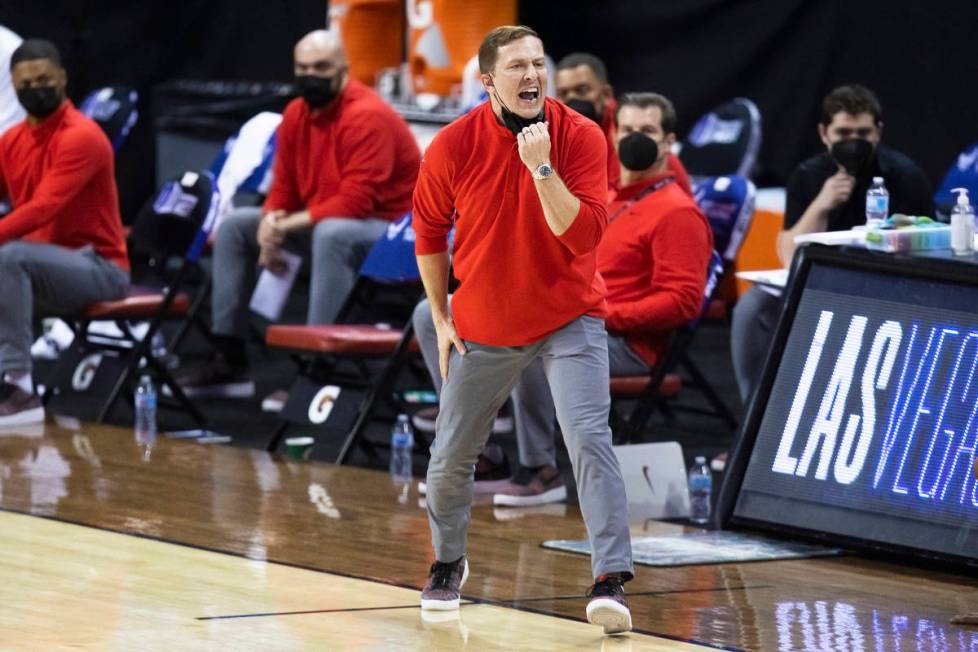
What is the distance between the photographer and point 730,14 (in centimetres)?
1179

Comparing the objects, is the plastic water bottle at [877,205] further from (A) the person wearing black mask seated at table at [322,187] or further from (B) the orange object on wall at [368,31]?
(B) the orange object on wall at [368,31]

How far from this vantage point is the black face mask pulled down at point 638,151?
24.5 feet

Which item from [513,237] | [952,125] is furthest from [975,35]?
[513,237]

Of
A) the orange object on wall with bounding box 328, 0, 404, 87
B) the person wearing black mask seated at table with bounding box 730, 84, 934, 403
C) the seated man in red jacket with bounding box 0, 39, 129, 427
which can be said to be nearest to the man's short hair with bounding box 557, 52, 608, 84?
the person wearing black mask seated at table with bounding box 730, 84, 934, 403

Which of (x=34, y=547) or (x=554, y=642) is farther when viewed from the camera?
(x=34, y=547)

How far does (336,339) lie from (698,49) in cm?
472

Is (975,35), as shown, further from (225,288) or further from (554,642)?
(554,642)

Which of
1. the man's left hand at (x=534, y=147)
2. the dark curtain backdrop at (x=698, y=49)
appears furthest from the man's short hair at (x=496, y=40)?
the dark curtain backdrop at (x=698, y=49)

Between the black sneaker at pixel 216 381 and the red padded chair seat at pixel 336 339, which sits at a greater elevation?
the red padded chair seat at pixel 336 339

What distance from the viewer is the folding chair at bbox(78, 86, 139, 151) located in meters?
11.3

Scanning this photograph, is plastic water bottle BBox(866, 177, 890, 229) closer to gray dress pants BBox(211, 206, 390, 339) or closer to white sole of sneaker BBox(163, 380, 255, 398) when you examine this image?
gray dress pants BBox(211, 206, 390, 339)

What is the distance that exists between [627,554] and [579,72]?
384 centimetres

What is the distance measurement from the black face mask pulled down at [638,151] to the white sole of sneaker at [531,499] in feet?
4.04

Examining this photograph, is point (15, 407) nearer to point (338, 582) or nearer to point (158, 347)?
point (158, 347)
